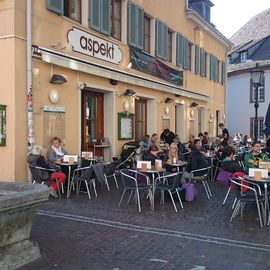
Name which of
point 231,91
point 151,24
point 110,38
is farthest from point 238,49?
point 110,38

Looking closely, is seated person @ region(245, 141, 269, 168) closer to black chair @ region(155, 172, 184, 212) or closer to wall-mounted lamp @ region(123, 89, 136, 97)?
black chair @ region(155, 172, 184, 212)

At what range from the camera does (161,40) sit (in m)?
15.9

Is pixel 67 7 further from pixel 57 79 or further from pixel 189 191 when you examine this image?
pixel 189 191

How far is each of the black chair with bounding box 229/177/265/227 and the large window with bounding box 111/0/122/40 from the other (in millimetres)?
7147

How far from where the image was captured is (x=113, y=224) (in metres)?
6.80

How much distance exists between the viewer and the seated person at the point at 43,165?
29.7ft

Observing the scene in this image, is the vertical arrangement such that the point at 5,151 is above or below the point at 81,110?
below

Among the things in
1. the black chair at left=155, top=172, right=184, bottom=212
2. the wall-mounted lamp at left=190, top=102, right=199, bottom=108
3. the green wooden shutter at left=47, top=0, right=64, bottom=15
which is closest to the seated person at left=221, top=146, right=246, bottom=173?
the black chair at left=155, top=172, right=184, bottom=212

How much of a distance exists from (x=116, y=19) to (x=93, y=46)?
6.60 feet

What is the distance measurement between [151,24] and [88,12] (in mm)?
4413

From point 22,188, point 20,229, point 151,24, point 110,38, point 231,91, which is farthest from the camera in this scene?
point 231,91

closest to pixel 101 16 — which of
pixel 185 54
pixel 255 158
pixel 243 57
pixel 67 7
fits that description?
pixel 67 7

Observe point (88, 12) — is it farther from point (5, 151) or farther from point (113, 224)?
point (113, 224)

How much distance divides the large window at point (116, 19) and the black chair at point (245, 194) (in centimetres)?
715
